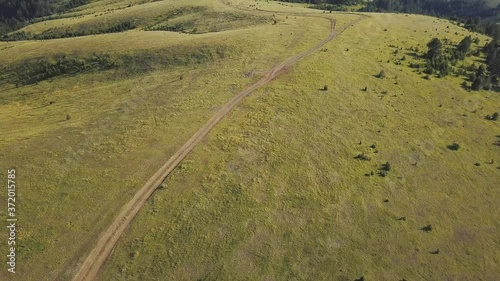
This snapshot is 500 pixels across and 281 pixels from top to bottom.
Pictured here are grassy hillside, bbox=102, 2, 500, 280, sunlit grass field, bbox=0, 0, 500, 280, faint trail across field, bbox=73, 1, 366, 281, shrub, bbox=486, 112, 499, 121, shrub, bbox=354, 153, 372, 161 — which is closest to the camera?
faint trail across field, bbox=73, 1, 366, 281

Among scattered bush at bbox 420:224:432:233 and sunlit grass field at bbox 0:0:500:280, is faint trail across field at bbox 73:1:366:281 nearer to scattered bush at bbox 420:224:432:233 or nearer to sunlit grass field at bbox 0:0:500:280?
sunlit grass field at bbox 0:0:500:280

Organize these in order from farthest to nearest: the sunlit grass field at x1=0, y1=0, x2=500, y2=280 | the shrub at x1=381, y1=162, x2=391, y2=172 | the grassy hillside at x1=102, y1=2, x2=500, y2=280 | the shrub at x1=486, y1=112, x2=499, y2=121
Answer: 1. the shrub at x1=486, y1=112, x2=499, y2=121
2. the shrub at x1=381, y1=162, x2=391, y2=172
3. the sunlit grass field at x1=0, y1=0, x2=500, y2=280
4. the grassy hillside at x1=102, y1=2, x2=500, y2=280

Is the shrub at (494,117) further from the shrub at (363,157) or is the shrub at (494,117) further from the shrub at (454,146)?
the shrub at (363,157)

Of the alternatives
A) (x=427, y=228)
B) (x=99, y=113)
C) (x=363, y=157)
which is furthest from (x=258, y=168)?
(x=99, y=113)

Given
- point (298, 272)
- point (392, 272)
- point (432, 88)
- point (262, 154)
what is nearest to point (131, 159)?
point (262, 154)

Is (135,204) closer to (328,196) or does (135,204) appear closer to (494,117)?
(328,196)

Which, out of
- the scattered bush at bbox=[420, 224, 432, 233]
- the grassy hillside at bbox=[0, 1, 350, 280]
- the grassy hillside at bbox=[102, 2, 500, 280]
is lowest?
the scattered bush at bbox=[420, 224, 432, 233]

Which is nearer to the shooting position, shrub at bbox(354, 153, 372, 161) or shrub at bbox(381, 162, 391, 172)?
shrub at bbox(381, 162, 391, 172)

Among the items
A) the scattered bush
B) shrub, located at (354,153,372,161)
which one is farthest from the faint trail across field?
the scattered bush

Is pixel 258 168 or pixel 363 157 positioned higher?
pixel 258 168
